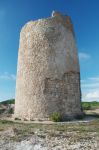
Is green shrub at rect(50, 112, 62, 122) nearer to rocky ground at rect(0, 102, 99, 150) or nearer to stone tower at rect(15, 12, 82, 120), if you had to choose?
stone tower at rect(15, 12, 82, 120)

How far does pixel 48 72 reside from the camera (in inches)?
800

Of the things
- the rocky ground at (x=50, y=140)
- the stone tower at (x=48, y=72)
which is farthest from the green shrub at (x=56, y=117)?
the rocky ground at (x=50, y=140)

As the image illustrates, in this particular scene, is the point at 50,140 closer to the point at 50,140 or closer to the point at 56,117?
the point at 50,140

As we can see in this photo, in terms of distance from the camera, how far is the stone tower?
20062 millimetres

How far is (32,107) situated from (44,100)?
0.99 m

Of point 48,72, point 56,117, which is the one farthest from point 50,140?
point 48,72

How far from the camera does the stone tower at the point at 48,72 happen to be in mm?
20062

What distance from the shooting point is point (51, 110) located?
19859 mm

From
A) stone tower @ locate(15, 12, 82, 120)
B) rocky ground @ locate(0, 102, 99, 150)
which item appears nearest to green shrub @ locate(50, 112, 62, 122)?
stone tower @ locate(15, 12, 82, 120)

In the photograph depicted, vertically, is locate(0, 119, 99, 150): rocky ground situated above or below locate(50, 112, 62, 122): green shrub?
below

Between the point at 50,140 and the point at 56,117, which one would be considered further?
the point at 56,117

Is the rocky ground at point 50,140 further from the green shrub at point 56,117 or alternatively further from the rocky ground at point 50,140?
the green shrub at point 56,117

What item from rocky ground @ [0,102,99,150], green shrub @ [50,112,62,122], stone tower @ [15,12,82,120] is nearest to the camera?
rocky ground @ [0,102,99,150]

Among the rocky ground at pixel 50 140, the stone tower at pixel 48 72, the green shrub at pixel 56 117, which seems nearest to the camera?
the rocky ground at pixel 50 140
